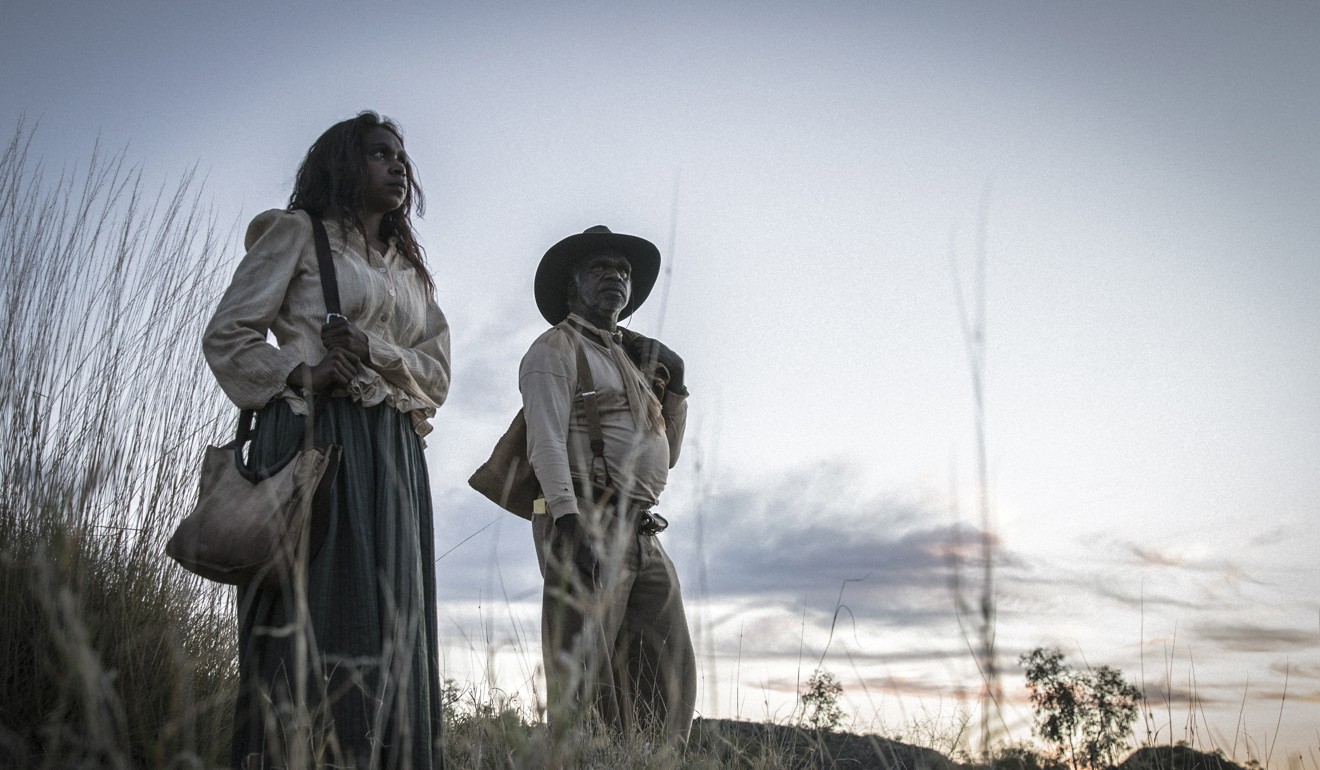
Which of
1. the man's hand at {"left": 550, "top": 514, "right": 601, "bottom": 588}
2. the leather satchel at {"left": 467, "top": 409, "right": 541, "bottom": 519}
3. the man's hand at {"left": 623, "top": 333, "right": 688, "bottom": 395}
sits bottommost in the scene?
the man's hand at {"left": 550, "top": 514, "right": 601, "bottom": 588}

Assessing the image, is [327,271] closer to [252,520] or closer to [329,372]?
[329,372]

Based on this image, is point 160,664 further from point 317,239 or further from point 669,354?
point 669,354

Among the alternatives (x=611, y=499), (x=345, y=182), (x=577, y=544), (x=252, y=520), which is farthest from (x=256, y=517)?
(x=611, y=499)

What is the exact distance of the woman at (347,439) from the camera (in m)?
2.19

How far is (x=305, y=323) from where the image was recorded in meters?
2.50

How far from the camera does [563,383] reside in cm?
345

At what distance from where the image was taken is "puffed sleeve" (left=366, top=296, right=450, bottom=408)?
248 centimetres

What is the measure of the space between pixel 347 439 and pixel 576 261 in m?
1.78

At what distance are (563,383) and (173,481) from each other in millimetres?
1268

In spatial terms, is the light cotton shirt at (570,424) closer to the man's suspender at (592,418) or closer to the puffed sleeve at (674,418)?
the man's suspender at (592,418)

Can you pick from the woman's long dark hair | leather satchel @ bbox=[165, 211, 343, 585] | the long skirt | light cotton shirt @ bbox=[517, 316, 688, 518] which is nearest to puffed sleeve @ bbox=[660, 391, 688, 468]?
light cotton shirt @ bbox=[517, 316, 688, 518]

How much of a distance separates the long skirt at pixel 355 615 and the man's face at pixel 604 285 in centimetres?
140

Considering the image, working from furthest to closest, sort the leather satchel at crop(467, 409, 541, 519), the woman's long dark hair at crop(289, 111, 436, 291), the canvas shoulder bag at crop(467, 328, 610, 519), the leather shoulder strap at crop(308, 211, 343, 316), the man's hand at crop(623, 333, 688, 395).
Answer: the man's hand at crop(623, 333, 688, 395) < the leather satchel at crop(467, 409, 541, 519) < the canvas shoulder bag at crop(467, 328, 610, 519) < the woman's long dark hair at crop(289, 111, 436, 291) < the leather shoulder strap at crop(308, 211, 343, 316)

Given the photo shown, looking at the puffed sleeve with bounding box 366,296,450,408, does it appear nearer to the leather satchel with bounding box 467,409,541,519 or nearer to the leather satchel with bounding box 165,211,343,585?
the leather satchel with bounding box 165,211,343,585
